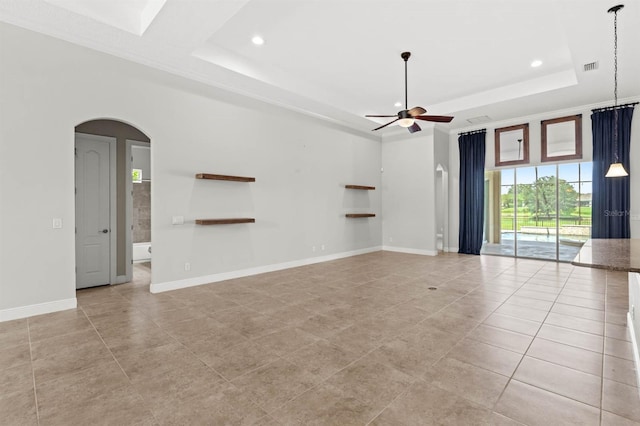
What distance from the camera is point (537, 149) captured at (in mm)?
7344

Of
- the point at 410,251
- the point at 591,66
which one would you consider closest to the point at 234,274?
the point at 410,251

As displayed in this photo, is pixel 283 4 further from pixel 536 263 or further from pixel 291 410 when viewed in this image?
pixel 536 263

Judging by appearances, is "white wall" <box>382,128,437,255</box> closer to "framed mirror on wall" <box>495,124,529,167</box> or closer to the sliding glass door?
"framed mirror on wall" <box>495,124,529,167</box>

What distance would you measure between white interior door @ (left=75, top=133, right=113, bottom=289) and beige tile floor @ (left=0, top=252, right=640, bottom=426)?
0.46m

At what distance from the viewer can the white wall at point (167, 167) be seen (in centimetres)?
372

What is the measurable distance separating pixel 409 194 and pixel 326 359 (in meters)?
6.75

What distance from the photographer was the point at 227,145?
5.66 metres

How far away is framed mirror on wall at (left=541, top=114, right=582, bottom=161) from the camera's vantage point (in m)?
6.81

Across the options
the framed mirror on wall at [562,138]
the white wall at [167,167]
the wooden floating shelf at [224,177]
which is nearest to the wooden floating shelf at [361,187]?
the white wall at [167,167]

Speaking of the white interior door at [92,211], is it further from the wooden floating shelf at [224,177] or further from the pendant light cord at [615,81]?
the pendant light cord at [615,81]

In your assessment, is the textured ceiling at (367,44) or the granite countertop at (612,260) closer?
the granite countertop at (612,260)

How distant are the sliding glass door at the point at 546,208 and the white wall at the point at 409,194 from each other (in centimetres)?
186

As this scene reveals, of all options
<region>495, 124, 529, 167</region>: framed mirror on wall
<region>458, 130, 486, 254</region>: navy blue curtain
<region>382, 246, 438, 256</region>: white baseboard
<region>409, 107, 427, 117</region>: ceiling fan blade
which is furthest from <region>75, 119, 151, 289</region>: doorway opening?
<region>495, 124, 529, 167</region>: framed mirror on wall

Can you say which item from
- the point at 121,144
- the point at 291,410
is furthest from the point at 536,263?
the point at 121,144
